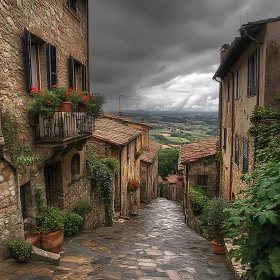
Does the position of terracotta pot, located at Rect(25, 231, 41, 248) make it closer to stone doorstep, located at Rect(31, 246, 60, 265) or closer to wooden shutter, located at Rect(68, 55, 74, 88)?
stone doorstep, located at Rect(31, 246, 60, 265)

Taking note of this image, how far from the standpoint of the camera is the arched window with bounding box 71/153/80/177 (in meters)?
9.96

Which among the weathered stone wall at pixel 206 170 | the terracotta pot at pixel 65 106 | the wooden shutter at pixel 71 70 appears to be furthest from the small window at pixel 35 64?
the weathered stone wall at pixel 206 170

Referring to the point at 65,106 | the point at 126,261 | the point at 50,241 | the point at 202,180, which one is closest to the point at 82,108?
the point at 65,106

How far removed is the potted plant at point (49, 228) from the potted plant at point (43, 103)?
269 cm

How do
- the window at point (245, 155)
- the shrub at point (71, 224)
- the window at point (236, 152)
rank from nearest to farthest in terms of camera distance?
1. the shrub at point (71, 224)
2. the window at point (245, 155)
3. the window at point (236, 152)

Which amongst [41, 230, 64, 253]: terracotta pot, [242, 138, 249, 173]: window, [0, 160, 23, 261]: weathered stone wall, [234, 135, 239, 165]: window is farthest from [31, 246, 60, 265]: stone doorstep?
[234, 135, 239, 165]: window

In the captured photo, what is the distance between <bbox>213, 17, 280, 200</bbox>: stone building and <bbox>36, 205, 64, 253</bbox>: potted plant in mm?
6500

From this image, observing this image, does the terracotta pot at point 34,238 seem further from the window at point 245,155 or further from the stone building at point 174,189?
the stone building at point 174,189

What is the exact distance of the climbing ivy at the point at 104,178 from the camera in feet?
37.4

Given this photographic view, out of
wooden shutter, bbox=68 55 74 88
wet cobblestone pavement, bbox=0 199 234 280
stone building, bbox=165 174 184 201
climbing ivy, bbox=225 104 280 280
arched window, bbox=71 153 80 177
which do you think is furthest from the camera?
stone building, bbox=165 174 184 201

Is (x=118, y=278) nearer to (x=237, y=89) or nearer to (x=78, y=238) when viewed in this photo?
(x=78, y=238)

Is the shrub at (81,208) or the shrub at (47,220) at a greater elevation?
the shrub at (47,220)

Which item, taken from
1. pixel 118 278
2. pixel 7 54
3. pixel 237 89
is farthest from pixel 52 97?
pixel 237 89

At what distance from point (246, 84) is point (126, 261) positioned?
7.80 meters
